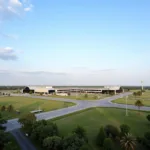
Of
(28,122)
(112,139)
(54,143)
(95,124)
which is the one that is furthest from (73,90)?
(54,143)

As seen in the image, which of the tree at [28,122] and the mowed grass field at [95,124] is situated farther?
the mowed grass field at [95,124]

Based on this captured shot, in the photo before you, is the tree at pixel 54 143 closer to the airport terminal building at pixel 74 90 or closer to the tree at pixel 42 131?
the tree at pixel 42 131

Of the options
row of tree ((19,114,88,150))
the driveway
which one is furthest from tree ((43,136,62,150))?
the driveway

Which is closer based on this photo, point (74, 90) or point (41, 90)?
point (41, 90)

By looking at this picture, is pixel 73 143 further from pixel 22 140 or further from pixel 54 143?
pixel 22 140

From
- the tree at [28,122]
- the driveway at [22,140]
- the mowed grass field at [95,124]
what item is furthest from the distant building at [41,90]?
the tree at [28,122]

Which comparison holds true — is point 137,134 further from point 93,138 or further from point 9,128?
point 9,128

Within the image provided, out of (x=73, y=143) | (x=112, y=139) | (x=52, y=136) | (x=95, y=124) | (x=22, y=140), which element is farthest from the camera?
(x=95, y=124)

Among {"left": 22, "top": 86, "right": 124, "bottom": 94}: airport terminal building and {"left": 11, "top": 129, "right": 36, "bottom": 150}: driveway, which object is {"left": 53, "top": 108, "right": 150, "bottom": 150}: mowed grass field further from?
{"left": 22, "top": 86, "right": 124, "bottom": 94}: airport terminal building
